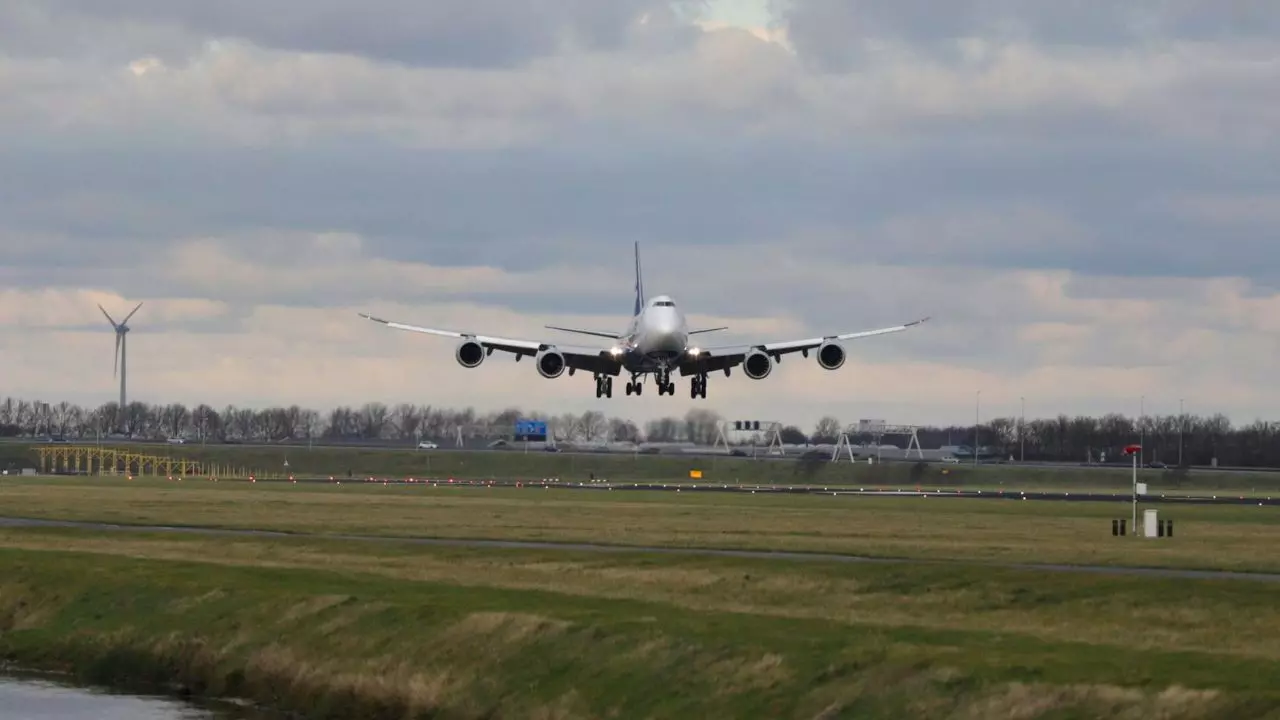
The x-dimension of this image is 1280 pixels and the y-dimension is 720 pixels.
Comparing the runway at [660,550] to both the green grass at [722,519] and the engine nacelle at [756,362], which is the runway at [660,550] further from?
the engine nacelle at [756,362]

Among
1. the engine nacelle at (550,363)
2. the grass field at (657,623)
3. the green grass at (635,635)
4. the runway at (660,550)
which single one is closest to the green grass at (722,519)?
the grass field at (657,623)

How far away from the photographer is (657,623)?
46781mm

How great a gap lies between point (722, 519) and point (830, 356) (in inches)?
436

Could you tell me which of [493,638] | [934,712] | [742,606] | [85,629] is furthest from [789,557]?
[934,712]

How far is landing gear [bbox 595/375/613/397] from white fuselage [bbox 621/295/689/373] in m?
4.00

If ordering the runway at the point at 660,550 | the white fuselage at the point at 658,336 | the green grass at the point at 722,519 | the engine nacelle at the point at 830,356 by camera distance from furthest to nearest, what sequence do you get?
the engine nacelle at the point at 830,356
the white fuselage at the point at 658,336
the green grass at the point at 722,519
the runway at the point at 660,550

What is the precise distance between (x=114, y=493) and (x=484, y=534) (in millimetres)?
57813

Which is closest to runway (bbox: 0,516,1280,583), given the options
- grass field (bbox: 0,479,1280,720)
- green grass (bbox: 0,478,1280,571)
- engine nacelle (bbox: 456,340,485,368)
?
grass field (bbox: 0,479,1280,720)

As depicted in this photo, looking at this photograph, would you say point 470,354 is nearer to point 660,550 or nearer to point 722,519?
point 722,519

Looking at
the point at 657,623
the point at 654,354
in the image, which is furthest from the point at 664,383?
the point at 657,623

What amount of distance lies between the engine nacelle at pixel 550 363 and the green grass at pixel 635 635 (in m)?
29.9

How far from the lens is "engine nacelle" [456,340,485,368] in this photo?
327 feet

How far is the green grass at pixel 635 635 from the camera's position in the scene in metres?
38.1

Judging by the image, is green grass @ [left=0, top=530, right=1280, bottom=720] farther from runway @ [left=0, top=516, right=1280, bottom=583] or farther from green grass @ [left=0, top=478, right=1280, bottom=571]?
green grass @ [left=0, top=478, right=1280, bottom=571]
